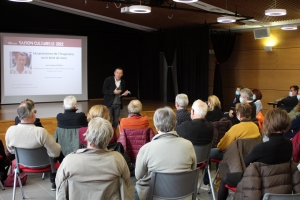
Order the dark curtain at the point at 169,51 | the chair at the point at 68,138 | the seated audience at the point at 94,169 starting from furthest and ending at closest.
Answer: the dark curtain at the point at 169,51, the chair at the point at 68,138, the seated audience at the point at 94,169

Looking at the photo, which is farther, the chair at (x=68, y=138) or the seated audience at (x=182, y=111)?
the seated audience at (x=182, y=111)

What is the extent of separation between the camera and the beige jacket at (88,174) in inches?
93.0

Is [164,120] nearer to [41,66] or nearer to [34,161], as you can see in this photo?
[34,161]

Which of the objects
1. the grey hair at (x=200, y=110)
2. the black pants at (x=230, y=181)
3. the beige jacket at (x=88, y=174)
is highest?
the grey hair at (x=200, y=110)

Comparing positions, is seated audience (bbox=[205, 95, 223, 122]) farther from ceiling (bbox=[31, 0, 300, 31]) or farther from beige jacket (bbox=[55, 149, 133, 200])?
ceiling (bbox=[31, 0, 300, 31])

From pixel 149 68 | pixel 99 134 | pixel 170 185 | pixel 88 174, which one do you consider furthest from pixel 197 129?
pixel 149 68

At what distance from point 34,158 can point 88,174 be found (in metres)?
1.54

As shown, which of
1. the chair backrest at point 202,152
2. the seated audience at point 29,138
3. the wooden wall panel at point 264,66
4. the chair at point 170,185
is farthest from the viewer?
the wooden wall panel at point 264,66

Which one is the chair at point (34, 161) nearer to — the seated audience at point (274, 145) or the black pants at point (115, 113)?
the seated audience at point (274, 145)

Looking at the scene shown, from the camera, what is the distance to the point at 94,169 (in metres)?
2.37

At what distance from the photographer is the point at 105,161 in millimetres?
2404

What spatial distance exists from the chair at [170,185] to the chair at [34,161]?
148 centimetres

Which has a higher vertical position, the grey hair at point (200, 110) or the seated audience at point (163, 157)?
the grey hair at point (200, 110)

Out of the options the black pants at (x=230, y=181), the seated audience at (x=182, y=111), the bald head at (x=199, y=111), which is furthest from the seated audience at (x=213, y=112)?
the black pants at (x=230, y=181)
